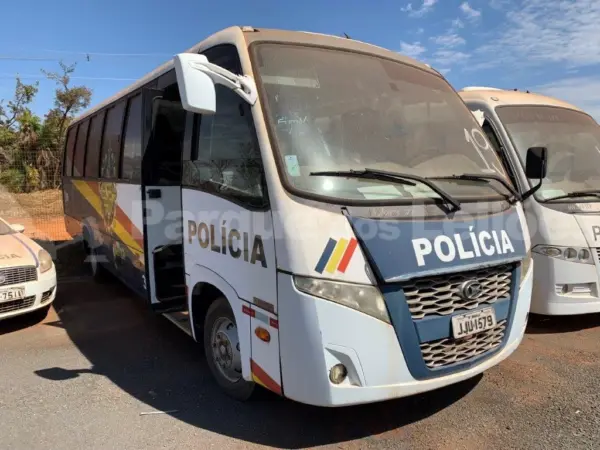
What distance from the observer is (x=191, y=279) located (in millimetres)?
4152

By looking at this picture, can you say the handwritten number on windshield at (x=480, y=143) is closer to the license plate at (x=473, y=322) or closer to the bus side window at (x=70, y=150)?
the license plate at (x=473, y=322)

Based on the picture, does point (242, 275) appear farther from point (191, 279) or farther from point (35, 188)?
point (35, 188)

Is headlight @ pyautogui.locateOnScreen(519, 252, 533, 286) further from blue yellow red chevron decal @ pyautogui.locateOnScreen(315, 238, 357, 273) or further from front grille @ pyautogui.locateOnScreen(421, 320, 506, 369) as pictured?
blue yellow red chevron decal @ pyautogui.locateOnScreen(315, 238, 357, 273)

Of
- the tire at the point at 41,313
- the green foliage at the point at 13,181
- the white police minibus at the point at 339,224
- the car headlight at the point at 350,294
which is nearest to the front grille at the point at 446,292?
the white police minibus at the point at 339,224

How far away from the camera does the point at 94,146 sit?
7.27m

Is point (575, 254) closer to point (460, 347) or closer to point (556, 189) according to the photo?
point (556, 189)

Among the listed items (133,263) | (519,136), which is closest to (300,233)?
(133,263)

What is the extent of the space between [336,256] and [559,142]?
14.2 feet

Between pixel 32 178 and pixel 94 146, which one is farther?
pixel 32 178

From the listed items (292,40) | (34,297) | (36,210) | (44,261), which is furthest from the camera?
(36,210)

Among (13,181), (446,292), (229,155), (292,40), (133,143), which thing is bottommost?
(446,292)

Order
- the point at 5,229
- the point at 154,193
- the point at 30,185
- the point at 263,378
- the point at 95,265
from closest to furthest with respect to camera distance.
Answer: the point at 263,378 → the point at 154,193 → the point at 5,229 → the point at 95,265 → the point at 30,185

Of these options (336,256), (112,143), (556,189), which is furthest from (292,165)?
(112,143)

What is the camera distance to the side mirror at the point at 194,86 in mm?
3090
